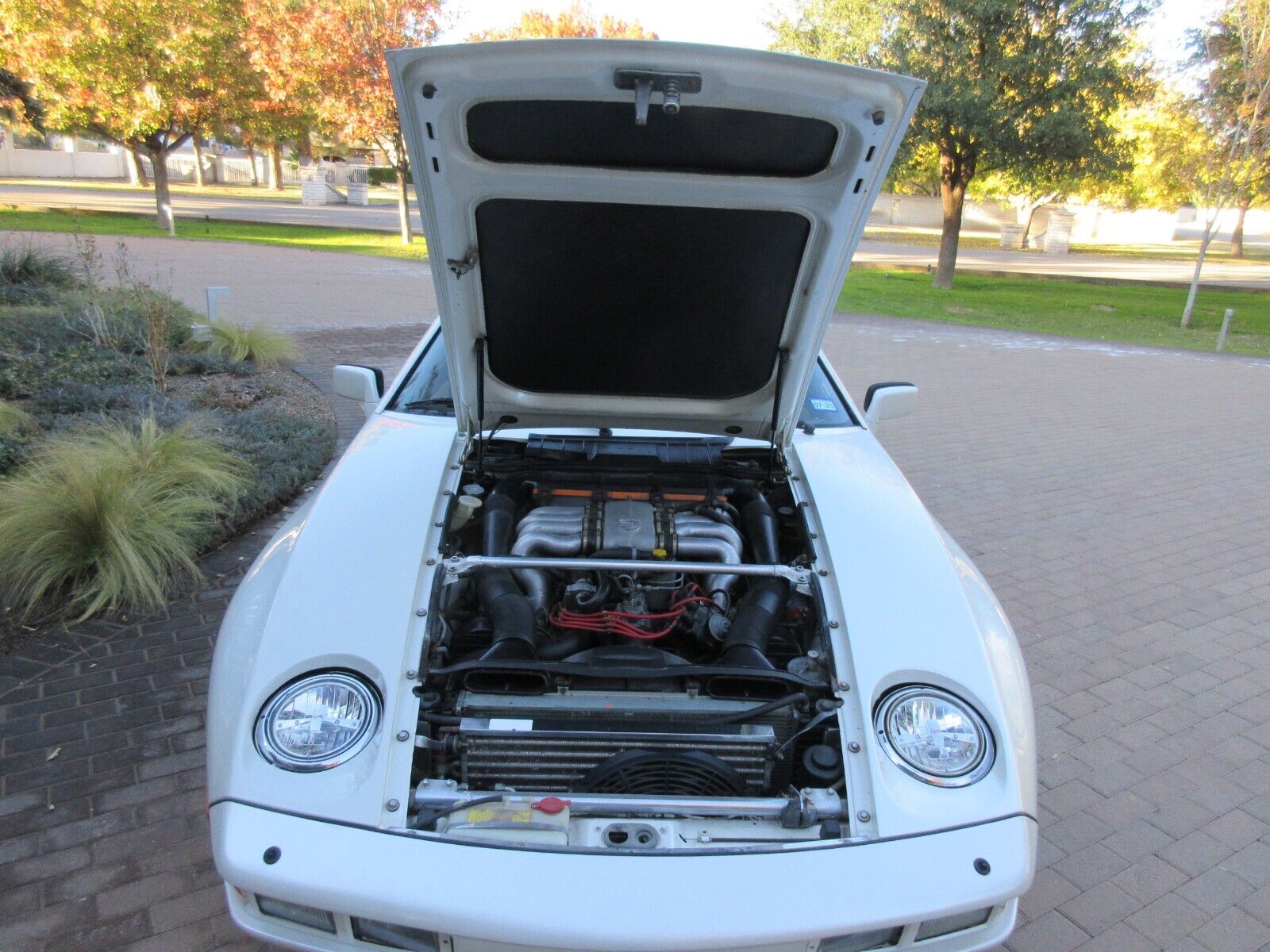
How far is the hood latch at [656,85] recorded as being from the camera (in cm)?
203

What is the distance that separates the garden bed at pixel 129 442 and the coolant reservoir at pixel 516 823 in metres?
2.75

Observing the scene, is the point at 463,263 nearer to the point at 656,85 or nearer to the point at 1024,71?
the point at 656,85

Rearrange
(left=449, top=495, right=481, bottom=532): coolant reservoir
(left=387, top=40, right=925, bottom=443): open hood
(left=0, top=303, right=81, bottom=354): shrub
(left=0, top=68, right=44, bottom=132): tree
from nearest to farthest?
(left=387, top=40, right=925, bottom=443): open hood → (left=449, top=495, right=481, bottom=532): coolant reservoir → (left=0, top=303, right=81, bottom=354): shrub → (left=0, top=68, right=44, bottom=132): tree

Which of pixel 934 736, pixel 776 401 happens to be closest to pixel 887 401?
pixel 776 401

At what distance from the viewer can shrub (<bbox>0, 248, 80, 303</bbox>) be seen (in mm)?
9914

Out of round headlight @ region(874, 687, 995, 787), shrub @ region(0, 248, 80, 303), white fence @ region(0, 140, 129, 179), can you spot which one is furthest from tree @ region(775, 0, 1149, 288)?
white fence @ region(0, 140, 129, 179)

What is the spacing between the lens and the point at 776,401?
319 centimetres

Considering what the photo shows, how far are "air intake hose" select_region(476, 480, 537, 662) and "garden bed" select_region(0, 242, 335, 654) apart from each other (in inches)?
80.1

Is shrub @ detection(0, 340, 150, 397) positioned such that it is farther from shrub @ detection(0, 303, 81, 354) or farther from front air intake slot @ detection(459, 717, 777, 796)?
front air intake slot @ detection(459, 717, 777, 796)

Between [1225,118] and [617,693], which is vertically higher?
[1225,118]

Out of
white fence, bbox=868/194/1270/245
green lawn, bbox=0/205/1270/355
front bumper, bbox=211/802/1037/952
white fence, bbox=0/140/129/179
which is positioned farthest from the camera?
white fence, bbox=868/194/1270/245

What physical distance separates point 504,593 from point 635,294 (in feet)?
3.60

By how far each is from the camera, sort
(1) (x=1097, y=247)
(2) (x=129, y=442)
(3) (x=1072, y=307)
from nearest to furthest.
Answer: (2) (x=129, y=442), (3) (x=1072, y=307), (1) (x=1097, y=247)

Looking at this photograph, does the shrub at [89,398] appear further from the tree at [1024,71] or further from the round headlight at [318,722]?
the tree at [1024,71]
